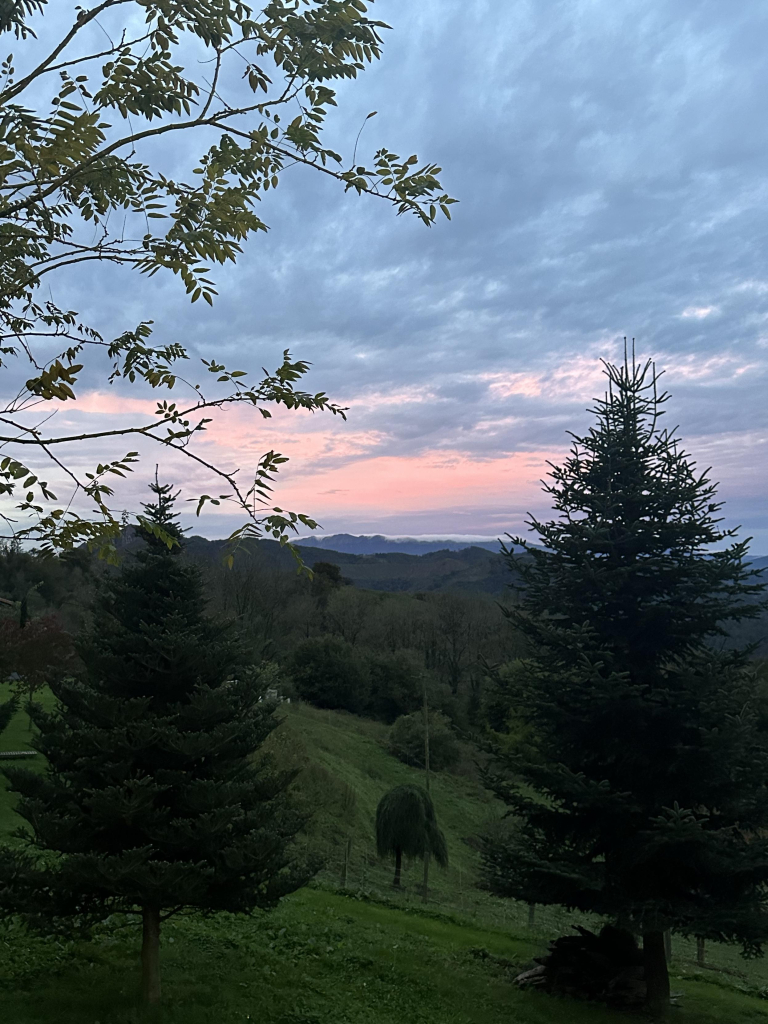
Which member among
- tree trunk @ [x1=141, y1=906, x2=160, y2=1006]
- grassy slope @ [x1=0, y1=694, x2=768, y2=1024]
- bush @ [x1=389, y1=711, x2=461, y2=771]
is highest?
tree trunk @ [x1=141, y1=906, x2=160, y2=1006]

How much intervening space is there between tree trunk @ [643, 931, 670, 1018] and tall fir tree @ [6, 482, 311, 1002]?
5.86 metres

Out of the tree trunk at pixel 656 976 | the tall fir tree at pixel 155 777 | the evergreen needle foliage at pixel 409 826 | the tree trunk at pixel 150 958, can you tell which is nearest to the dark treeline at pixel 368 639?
the evergreen needle foliage at pixel 409 826

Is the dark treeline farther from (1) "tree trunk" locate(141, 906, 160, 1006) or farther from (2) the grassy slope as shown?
(1) "tree trunk" locate(141, 906, 160, 1006)

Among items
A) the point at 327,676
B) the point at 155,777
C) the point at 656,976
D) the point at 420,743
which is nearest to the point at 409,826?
the point at 656,976

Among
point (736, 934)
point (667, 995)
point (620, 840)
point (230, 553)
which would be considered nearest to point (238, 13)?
point (230, 553)

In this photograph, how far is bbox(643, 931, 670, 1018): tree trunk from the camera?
10992 millimetres

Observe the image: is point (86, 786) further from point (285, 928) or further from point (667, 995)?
point (667, 995)

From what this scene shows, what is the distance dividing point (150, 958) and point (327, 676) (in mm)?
42421

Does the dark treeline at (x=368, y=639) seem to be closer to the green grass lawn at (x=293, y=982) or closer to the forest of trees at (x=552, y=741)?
the green grass lawn at (x=293, y=982)

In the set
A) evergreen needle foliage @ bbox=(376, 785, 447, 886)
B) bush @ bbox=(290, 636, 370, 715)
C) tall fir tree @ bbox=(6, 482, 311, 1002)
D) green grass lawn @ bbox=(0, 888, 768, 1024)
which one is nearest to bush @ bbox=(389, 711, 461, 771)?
bush @ bbox=(290, 636, 370, 715)

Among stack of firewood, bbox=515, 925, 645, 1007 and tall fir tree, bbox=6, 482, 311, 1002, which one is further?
stack of firewood, bbox=515, 925, 645, 1007

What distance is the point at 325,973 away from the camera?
1195 centimetres

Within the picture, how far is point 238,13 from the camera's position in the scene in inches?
204

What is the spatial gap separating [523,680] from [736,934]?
4.62 m
